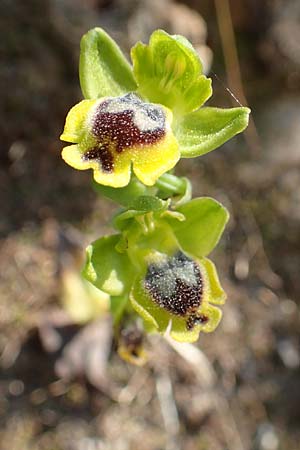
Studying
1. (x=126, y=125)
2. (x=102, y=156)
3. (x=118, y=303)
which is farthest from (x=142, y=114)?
(x=118, y=303)

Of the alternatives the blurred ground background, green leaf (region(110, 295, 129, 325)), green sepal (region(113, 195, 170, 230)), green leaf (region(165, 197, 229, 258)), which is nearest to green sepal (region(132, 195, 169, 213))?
green sepal (region(113, 195, 170, 230))

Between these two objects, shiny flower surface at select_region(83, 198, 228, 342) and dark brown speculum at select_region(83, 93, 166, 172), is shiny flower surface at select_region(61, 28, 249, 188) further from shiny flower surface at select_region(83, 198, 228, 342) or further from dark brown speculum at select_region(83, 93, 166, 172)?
shiny flower surface at select_region(83, 198, 228, 342)

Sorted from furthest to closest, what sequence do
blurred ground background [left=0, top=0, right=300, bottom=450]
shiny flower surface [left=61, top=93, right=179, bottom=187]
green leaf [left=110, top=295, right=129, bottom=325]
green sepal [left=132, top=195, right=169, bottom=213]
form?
blurred ground background [left=0, top=0, right=300, bottom=450]
green leaf [left=110, top=295, right=129, bottom=325]
green sepal [left=132, top=195, right=169, bottom=213]
shiny flower surface [left=61, top=93, right=179, bottom=187]

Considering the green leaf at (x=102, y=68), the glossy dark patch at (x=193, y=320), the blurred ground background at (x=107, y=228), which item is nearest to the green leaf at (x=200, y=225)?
the glossy dark patch at (x=193, y=320)

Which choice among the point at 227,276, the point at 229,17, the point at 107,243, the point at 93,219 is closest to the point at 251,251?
the point at 227,276

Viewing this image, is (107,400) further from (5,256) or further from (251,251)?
(251,251)

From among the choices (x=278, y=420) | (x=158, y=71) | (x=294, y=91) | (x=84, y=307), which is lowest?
(x=278, y=420)

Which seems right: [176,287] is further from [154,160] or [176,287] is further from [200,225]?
[154,160]
